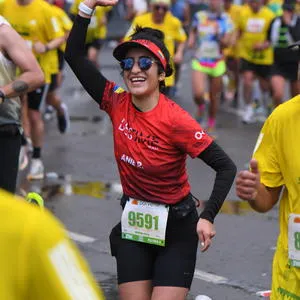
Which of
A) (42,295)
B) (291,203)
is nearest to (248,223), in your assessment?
(291,203)

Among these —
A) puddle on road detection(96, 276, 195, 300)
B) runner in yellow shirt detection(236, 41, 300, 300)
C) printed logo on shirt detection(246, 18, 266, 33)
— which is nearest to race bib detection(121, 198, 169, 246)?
runner in yellow shirt detection(236, 41, 300, 300)

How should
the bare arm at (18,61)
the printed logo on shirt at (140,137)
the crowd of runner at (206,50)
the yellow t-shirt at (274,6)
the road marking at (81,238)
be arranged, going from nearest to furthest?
1. the printed logo on shirt at (140,137)
2. the bare arm at (18,61)
3. the road marking at (81,238)
4. the crowd of runner at (206,50)
5. the yellow t-shirt at (274,6)

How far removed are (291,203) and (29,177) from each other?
621 centimetres

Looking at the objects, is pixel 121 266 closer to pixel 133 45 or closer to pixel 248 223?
pixel 133 45

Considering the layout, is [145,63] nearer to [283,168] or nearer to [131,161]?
[131,161]

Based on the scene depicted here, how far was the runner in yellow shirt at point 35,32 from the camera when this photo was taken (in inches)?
381

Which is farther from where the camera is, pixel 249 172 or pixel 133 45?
pixel 133 45

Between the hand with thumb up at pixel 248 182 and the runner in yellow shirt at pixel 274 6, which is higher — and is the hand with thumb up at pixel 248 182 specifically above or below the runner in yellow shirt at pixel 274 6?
above

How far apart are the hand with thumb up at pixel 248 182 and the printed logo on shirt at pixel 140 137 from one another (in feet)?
3.34

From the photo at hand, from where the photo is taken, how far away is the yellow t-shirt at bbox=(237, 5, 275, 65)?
1362cm

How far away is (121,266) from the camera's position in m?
4.29

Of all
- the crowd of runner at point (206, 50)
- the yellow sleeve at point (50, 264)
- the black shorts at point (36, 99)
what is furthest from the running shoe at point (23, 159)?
the yellow sleeve at point (50, 264)

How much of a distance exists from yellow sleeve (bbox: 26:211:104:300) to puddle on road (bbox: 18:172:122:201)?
690 cm

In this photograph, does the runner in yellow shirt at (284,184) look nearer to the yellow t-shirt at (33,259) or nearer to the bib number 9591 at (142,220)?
the bib number 9591 at (142,220)
